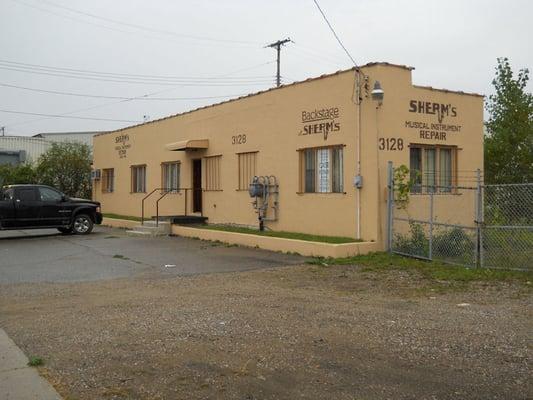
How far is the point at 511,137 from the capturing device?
19.2 meters

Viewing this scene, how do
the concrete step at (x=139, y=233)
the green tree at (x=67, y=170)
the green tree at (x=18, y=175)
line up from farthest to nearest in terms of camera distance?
the green tree at (x=18, y=175) → the green tree at (x=67, y=170) → the concrete step at (x=139, y=233)

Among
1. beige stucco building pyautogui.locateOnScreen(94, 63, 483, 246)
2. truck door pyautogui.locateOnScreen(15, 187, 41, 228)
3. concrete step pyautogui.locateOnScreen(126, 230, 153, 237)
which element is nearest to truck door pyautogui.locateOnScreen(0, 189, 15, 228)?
truck door pyautogui.locateOnScreen(15, 187, 41, 228)

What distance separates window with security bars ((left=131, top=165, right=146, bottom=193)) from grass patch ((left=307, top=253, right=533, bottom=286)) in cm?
1352

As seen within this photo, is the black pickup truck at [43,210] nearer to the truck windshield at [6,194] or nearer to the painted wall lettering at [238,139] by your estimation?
the truck windshield at [6,194]

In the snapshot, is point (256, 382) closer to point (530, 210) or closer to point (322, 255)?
point (322, 255)

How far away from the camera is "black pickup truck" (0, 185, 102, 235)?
18.7 m

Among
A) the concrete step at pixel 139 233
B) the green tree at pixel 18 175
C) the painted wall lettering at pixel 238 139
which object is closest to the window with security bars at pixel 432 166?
the painted wall lettering at pixel 238 139

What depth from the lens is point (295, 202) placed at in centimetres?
1611

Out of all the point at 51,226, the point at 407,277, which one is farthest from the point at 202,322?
the point at 51,226

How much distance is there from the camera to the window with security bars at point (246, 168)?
17.9 m

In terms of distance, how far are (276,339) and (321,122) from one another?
9.48 meters

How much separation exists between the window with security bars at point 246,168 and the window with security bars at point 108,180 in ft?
37.2

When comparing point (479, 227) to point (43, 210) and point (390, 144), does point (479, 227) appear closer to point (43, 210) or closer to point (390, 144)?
point (390, 144)

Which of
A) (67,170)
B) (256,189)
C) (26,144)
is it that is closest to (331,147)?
(256,189)
